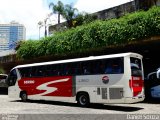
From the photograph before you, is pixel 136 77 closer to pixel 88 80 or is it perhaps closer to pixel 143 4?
pixel 88 80

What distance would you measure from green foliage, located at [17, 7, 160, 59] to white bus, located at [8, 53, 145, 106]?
3.18m

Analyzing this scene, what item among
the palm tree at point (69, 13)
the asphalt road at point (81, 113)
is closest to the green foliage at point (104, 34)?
the asphalt road at point (81, 113)

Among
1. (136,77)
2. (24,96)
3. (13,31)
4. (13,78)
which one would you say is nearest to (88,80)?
(136,77)

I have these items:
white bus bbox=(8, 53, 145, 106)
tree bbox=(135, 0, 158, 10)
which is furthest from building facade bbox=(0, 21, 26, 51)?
white bus bbox=(8, 53, 145, 106)

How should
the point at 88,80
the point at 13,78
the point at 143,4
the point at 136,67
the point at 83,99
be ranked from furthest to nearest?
the point at 143,4, the point at 13,78, the point at 83,99, the point at 88,80, the point at 136,67

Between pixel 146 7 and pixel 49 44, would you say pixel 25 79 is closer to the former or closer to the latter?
pixel 49 44

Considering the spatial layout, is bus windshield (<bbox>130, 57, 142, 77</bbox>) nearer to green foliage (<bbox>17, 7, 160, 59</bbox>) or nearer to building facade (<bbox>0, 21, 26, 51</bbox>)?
green foliage (<bbox>17, 7, 160, 59</bbox>)

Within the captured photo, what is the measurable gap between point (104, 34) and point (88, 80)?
5.49 metres

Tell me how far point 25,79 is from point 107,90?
779 centimetres

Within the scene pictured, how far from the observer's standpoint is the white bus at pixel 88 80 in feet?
49.4

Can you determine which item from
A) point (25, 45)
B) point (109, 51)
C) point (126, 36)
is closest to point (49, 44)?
point (25, 45)

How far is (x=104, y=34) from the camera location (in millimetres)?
21109

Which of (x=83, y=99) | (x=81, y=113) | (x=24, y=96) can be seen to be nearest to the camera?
(x=81, y=113)

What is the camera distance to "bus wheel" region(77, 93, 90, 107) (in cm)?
1694
